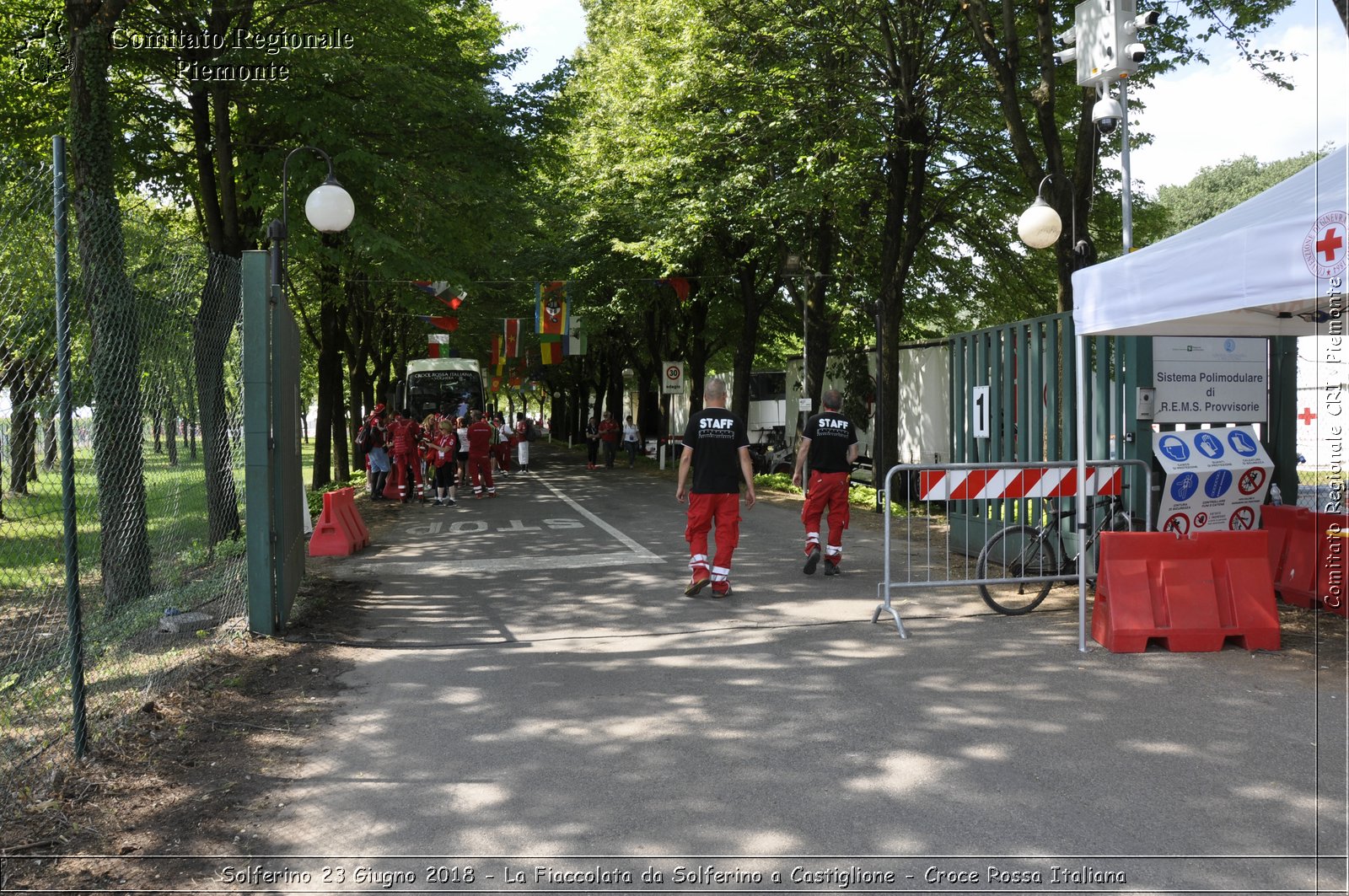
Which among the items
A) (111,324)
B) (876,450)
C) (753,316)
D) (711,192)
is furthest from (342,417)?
(111,324)

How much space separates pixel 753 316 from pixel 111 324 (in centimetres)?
1936

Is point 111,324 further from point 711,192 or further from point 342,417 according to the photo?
point 342,417

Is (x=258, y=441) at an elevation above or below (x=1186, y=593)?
above

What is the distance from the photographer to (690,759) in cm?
504

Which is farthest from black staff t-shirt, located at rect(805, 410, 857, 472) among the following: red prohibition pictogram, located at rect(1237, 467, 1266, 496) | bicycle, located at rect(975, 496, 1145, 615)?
red prohibition pictogram, located at rect(1237, 467, 1266, 496)

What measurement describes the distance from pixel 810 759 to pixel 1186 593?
12.3ft

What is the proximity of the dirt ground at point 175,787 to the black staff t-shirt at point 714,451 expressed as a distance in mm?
3811

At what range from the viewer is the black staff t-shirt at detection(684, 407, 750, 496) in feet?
31.5

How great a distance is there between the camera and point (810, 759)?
197 inches

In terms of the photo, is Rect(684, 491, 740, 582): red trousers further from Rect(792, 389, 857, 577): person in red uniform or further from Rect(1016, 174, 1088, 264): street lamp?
Rect(1016, 174, 1088, 264): street lamp

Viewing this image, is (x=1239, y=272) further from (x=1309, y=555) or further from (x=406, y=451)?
(x=406, y=451)

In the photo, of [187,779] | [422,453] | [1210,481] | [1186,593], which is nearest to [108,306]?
[187,779]

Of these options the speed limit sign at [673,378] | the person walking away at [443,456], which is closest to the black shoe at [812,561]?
the person walking away at [443,456]

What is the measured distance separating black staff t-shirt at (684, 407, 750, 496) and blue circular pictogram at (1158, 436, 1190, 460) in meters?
3.68
